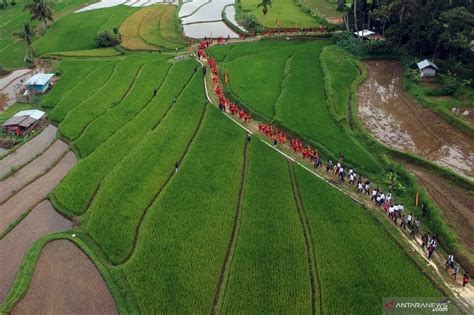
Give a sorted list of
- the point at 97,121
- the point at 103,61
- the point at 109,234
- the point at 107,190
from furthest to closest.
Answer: the point at 103,61 < the point at 97,121 < the point at 107,190 < the point at 109,234

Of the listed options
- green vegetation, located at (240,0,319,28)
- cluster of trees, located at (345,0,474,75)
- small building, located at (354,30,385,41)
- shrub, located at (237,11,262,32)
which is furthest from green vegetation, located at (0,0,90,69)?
→ cluster of trees, located at (345,0,474,75)

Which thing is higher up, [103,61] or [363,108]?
[103,61]

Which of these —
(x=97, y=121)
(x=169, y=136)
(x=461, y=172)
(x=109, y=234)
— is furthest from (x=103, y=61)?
(x=461, y=172)

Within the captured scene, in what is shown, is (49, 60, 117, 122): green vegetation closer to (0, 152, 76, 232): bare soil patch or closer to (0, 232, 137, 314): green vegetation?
(0, 152, 76, 232): bare soil patch

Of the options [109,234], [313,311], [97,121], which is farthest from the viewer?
[97,121]

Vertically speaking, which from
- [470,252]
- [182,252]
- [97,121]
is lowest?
[470,252]

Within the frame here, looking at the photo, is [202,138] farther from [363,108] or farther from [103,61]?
[103,61]

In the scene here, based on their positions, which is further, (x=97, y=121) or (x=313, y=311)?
(x=97, y=121)

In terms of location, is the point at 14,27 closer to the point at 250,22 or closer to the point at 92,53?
the point at 92,53
